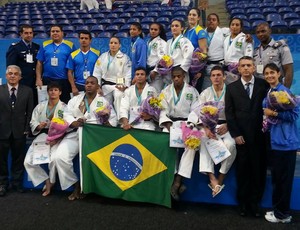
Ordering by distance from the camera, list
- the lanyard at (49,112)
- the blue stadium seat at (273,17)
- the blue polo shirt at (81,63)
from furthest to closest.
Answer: the blue stadium seat at (273,17), the blue polo shirt at (81,63), the lanyard at (49,112)

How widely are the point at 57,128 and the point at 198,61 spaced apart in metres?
1.96

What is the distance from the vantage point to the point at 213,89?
375 centimetres

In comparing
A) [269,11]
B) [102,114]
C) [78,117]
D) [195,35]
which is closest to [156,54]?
[195,35]

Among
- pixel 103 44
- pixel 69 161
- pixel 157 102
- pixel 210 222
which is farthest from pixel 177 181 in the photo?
pixel 103 44

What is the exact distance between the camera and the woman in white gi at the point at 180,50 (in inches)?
171

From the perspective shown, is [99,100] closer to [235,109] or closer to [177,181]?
[177,181]

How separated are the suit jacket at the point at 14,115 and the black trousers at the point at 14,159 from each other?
9 cm

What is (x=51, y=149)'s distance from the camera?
3.99 meters

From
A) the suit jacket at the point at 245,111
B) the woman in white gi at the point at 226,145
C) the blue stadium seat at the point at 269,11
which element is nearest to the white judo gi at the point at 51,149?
the woman in white gi at the point at 226,145

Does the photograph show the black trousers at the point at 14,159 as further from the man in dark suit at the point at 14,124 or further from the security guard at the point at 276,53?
the security guard at the point at 276,53

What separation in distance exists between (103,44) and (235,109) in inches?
140

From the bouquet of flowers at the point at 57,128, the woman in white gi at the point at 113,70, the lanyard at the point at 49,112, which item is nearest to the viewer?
the bouquet of flowers at the point at 57,128

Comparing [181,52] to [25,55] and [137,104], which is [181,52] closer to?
[137,104]

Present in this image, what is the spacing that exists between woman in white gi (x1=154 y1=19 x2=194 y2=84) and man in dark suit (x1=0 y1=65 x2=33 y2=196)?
173cm
